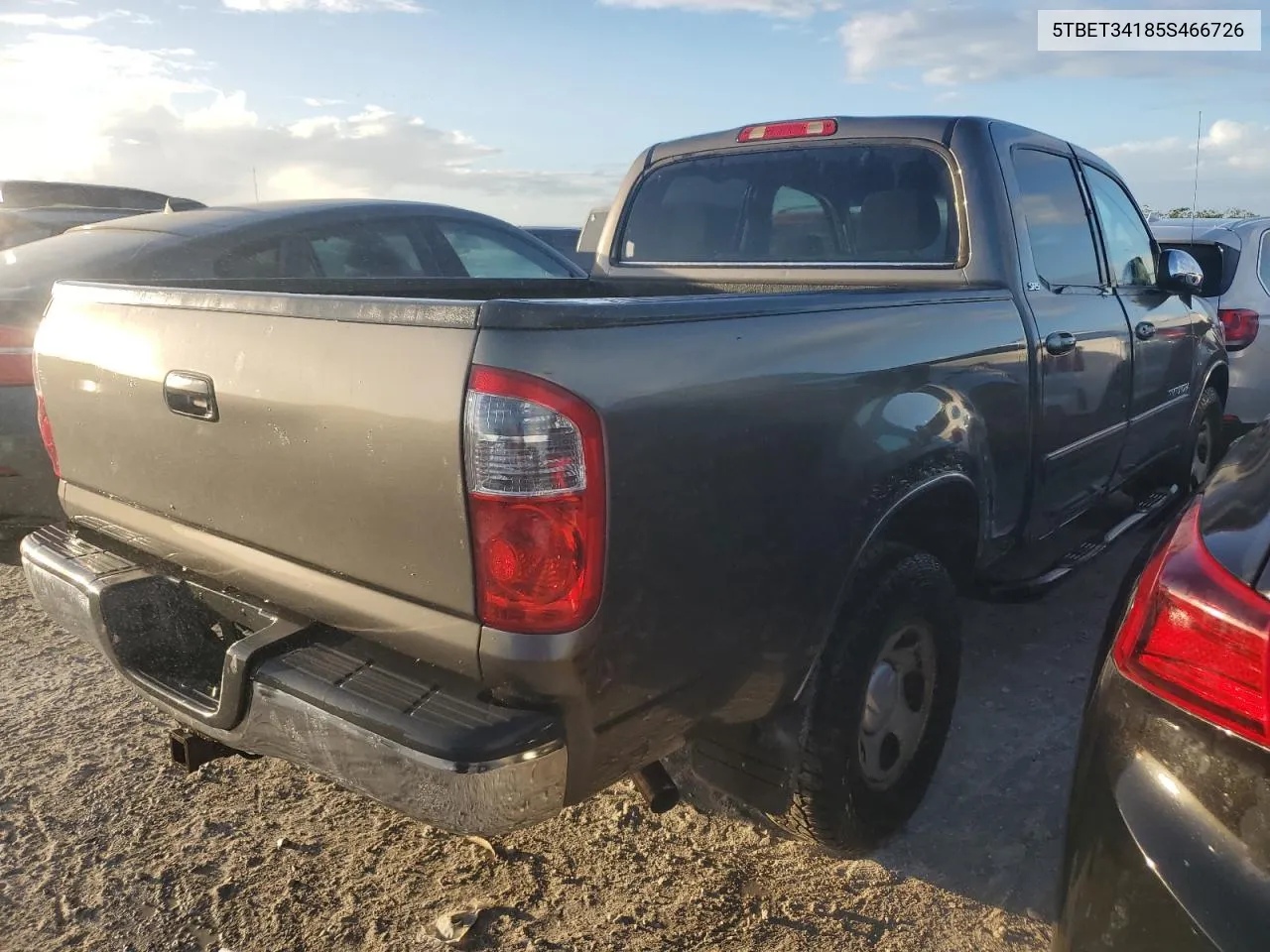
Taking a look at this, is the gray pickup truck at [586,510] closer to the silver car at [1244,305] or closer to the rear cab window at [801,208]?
the rear cab window at [801,208]

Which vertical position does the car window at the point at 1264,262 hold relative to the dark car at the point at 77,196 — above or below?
below

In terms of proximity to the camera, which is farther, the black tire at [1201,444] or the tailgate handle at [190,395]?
the black tire at [1201,444]

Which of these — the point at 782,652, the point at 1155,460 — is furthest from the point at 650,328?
the point at 1155,460

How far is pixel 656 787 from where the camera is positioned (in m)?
2.29

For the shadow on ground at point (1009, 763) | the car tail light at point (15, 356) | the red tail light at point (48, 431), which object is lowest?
the shadow on ground at point (1009, 763)

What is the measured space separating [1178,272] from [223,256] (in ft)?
14.4

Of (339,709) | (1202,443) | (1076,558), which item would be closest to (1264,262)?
(1202,443)

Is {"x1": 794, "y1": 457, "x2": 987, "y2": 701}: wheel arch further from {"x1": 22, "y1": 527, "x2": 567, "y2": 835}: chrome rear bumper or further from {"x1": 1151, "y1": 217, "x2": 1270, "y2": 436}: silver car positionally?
{"x1": 1151, "y1": 217, "x2": 1270, "y2": 436}: silver car

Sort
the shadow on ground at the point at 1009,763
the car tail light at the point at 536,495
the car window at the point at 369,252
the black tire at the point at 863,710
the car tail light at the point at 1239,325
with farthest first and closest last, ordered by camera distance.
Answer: the car tail light at the point at 1239,325
the car window at the point at 369,252
the shadow on ground at the point at 1009,763
the black tire at the point at 863,710
the car tail light at the point at 536,495

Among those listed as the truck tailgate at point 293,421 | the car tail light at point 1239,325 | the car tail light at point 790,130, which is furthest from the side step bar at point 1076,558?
the truck tailgate at point 293,421

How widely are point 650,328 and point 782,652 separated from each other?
0.79 m

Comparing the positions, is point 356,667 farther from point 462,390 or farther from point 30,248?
point 30,248

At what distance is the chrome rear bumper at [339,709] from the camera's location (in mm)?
1728

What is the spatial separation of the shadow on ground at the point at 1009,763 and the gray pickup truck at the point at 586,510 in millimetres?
182
